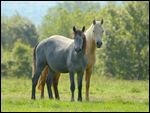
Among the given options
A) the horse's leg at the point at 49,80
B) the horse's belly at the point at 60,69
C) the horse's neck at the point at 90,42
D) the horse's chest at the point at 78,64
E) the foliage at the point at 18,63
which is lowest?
the foliage at the point at 18,63

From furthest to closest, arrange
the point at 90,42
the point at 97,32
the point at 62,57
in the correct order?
the point at 90,42 → the point at 62,57 → the point at 97,32

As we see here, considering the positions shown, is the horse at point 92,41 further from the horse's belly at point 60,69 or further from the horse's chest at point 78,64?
the horse's belly at point 60,69

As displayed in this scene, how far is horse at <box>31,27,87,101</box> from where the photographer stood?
13.8 meters

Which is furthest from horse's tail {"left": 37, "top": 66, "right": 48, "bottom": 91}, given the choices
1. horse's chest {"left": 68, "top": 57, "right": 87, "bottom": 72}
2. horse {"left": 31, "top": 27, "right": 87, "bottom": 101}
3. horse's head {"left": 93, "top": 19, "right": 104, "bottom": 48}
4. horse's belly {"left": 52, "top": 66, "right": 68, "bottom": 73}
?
horse's head {"left": 93, "top": 19, "right": 104, "bottom": 48}

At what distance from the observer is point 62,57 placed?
14.7 metres

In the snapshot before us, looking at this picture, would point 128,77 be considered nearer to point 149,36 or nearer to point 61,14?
→ point 149,36

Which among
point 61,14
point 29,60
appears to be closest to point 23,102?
point 29,60

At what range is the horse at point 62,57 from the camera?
45.1 ft

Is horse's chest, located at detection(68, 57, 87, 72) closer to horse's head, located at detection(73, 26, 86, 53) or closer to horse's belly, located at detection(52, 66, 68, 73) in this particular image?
horse's head, located at detection(73, 26, 86, 53)

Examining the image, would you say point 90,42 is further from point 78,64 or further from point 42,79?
point 42,79

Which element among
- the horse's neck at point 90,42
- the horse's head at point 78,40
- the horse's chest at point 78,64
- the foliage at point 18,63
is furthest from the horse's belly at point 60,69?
the foliage at point 18,63

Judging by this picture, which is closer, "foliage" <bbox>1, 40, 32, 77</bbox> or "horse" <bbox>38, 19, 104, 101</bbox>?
"horse" <bbox>38, 19, 104, 101</bbox>

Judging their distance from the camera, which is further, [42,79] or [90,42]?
[42,79]

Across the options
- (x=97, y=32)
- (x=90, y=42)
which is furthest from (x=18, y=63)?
(x=97, y=32)
